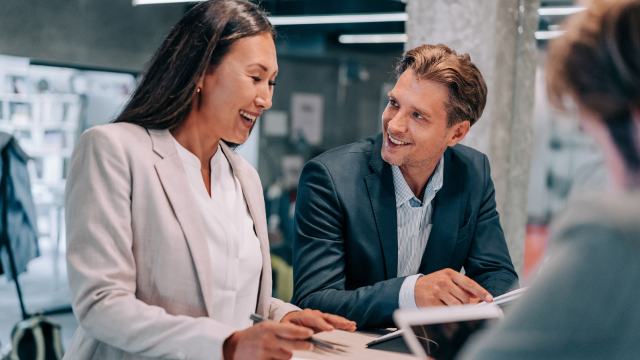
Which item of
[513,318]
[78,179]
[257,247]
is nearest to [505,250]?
[257,247]

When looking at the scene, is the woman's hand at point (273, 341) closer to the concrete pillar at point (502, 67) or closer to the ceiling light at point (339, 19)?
the concrete pillar at point (502, 67)

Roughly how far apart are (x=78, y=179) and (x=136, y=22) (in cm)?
193

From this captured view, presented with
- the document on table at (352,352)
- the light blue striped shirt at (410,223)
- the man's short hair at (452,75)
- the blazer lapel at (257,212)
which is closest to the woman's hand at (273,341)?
the document on table at (352,352)

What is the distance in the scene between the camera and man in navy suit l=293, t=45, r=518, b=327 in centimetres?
218

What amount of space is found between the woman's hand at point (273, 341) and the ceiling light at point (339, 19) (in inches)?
144

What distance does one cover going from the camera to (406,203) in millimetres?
2285

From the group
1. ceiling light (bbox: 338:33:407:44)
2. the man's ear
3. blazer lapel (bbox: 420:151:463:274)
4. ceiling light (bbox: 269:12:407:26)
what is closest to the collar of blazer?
blazer lapel (bbox: 420:151:463:274)

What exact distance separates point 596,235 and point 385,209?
1.38 m

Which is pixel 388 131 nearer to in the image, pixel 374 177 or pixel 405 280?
pixel 374 177

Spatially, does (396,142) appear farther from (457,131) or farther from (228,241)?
(228,241)

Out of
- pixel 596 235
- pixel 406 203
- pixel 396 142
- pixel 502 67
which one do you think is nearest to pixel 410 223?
pixel 406 203

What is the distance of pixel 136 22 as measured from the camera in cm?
341

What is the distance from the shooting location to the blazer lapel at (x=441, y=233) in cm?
227

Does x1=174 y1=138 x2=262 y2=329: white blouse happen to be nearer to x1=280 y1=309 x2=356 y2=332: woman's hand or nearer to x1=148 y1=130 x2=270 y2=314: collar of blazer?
x1=148 y1=130 x2=270 y2=314: collar of blazer
